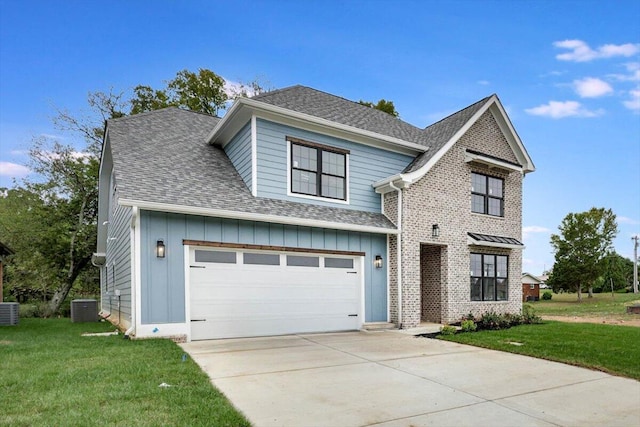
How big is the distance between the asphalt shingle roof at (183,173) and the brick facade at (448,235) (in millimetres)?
965

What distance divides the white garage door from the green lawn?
2818 millimetres

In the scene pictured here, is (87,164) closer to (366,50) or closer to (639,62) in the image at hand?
(366,50)

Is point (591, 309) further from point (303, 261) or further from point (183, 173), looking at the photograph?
point (183, 173)

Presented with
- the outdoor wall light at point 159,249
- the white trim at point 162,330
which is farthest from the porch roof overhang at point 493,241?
the outdoor wall light at point 159,249

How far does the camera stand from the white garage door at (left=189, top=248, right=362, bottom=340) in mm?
9219

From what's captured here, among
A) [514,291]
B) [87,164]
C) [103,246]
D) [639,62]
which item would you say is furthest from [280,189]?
[87,164]

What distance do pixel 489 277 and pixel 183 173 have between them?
33.6 feet

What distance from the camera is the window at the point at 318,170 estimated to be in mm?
11109

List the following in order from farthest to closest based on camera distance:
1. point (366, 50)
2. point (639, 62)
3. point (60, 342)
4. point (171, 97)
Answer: point (171, 97) < point (366, 50) < point (639, 62) < point (60, 342)

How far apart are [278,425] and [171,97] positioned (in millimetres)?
23687

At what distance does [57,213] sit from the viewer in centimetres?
1975

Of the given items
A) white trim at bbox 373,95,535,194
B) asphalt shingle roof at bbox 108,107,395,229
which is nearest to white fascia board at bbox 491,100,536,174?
white trim at bbox 373,95,535,194

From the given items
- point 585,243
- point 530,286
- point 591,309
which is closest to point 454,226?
point 591,309

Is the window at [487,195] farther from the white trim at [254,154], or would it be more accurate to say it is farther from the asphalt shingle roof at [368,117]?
the white trim at [254,154]
